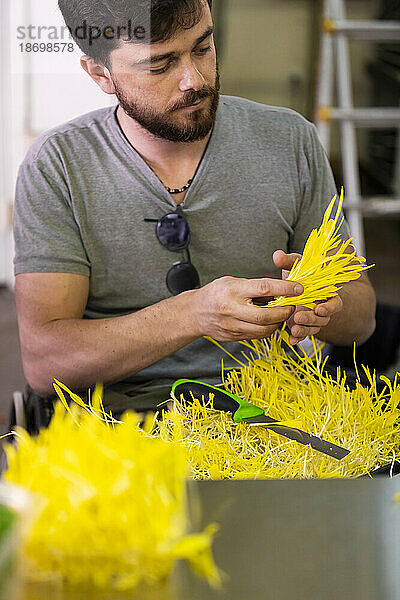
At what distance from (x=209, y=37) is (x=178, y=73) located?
0.22 feet

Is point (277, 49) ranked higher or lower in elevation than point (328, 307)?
higher

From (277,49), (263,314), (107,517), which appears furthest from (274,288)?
(277,49)

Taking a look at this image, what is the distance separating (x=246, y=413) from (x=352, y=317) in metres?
0.33

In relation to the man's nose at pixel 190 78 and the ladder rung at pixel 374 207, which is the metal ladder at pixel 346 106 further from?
the man's nose at pixel 190 78

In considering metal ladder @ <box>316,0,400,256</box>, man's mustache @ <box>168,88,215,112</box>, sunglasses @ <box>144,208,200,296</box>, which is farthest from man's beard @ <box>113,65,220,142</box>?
metal ladder @ <box>316,0,400,256</box>

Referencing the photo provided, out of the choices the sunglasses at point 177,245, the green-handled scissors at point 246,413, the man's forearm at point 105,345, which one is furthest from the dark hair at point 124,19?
the green-handled scissors at point 246,413

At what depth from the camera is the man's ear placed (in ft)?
3.92

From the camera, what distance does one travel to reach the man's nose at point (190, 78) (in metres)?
1.17

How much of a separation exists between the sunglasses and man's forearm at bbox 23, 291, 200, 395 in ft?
0.21

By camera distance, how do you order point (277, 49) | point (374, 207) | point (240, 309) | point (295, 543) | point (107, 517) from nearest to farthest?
point (107, 517)
point (295, 543)
point (240, 309)
point (277, 49)
point (374, 207)

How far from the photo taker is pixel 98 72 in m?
1.20

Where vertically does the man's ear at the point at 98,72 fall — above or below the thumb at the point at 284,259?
above

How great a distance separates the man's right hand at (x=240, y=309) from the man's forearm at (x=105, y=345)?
0.06m

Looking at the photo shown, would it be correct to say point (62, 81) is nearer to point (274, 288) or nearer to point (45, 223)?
point (45, 223)
